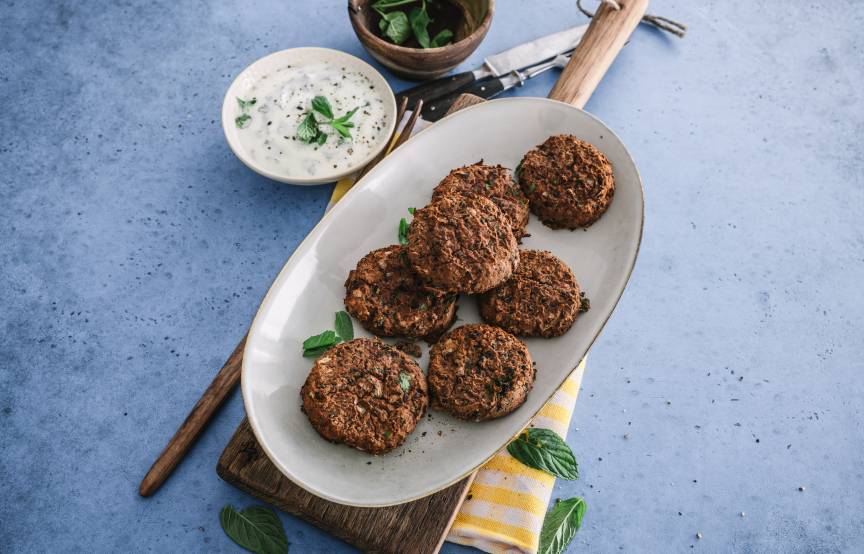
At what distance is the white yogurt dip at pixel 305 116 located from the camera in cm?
385

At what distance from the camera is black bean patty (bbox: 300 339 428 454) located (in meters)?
2.93

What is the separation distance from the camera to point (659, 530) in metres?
3.63

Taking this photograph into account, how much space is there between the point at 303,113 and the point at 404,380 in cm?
180

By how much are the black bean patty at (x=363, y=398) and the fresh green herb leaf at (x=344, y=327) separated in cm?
16

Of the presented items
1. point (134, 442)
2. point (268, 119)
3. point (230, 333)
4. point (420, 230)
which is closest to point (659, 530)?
point (420, 230)

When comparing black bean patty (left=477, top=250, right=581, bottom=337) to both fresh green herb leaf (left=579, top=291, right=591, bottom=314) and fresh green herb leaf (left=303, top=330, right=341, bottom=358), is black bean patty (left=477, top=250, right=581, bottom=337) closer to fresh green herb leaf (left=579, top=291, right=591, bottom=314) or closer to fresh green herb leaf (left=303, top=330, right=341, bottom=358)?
fresh green herb leaf (left=579, top=291, right=591, bottom=314)

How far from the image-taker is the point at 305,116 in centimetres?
395

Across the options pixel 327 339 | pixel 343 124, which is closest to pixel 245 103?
pixel 343 124

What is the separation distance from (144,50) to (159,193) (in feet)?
3.67

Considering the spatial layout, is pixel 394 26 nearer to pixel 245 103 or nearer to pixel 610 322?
pixel 245 103

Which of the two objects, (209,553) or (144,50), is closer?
(209,553)

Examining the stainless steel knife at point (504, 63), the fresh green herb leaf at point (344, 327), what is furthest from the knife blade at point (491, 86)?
the fresh green herb leaf at point (344, 327)

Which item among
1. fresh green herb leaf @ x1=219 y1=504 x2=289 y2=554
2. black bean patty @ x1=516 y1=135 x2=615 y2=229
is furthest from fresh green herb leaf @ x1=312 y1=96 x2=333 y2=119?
fresh green herb leaf @ x1=219 y1=504 x2=289 y2=554

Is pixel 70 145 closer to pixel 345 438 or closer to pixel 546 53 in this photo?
pixel 345 438
